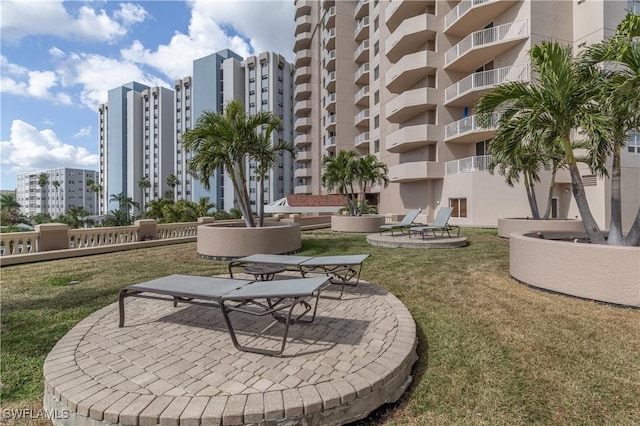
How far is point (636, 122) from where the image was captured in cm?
649

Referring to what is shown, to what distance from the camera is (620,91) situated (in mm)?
5883

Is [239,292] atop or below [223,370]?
atop

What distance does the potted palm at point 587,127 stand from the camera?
5.23 m

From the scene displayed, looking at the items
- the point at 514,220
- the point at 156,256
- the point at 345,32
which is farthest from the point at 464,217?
the point at 345,32

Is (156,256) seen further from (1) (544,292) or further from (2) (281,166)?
(2) (281,166)

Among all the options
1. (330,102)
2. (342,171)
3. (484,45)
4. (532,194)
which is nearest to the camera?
(532,194)

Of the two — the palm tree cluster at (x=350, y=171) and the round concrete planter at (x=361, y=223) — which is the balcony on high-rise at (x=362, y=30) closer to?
the palm tree cluster at (x=350, y=171)

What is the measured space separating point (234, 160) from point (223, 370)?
870cm

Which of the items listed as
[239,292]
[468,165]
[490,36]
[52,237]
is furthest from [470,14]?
[52,237]

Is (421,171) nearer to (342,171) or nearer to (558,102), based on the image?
(342,171)

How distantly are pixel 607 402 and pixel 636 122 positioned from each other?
22.1ft

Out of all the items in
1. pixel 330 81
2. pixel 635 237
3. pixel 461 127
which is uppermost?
pixel 330 81

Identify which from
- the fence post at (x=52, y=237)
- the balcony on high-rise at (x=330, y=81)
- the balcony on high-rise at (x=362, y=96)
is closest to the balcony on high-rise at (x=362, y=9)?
the balcony on high-rise at (x=330, y=81)

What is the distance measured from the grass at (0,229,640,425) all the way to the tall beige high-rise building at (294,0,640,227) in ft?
30.0
